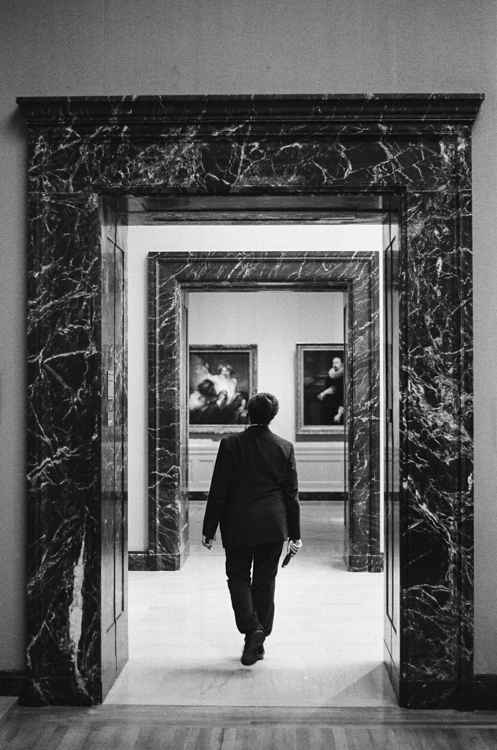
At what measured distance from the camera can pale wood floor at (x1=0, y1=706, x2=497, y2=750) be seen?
3.75 m

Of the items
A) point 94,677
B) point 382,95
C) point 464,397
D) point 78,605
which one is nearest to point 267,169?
point 382,95

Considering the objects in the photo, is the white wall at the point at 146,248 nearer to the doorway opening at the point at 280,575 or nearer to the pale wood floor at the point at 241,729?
the doorway opening at the point at 280,575

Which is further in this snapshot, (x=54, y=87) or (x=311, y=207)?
(x=311, y=207)

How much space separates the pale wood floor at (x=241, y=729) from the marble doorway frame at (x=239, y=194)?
0.53 feet

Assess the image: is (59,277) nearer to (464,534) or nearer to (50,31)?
(50,31)

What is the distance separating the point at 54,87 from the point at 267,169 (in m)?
1.28

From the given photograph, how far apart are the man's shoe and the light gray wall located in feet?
4.65

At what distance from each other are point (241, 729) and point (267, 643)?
1.49 meters

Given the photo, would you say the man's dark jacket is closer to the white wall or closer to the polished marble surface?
the polished marble surface

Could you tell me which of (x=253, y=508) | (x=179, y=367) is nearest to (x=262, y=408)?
(x=253, y=508)

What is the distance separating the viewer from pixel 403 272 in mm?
4254

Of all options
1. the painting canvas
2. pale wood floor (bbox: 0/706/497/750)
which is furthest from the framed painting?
pale wood floor (bbox: 0/706/497/750)

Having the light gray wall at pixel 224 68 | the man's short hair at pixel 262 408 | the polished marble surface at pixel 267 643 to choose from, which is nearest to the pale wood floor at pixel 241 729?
the polished marble surface at pixel 267 643

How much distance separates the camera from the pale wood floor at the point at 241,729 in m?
3.75
